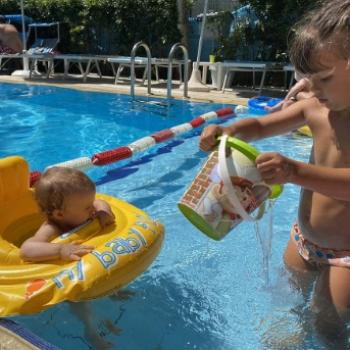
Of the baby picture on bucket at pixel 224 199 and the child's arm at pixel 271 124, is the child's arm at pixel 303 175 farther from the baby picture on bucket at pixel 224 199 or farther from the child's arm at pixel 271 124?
the child's arm at pixel 271 124

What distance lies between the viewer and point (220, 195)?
1729 millimetres

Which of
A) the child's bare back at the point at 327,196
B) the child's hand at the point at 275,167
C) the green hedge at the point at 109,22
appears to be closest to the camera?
the child's hand at the point at 275,167

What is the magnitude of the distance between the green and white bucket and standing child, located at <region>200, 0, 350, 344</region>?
0.21 feet

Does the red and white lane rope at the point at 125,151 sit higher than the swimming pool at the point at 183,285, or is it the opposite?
the red and white lane rope at the point at 125,151

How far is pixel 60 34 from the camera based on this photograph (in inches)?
570

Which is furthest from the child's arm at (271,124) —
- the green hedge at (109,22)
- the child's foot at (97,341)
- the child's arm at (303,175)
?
the green hedge at (109,22)

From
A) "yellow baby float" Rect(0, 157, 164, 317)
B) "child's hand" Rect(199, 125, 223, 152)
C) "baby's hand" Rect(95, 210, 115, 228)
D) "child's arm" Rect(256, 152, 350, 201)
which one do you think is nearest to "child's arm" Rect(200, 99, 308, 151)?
"child's hand" Rect(199, 125, 223, 152)

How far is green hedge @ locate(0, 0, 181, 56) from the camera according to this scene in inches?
518

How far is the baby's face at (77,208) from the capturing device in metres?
2.41

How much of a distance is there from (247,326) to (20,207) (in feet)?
4.61

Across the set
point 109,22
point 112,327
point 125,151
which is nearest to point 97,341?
point 112,327

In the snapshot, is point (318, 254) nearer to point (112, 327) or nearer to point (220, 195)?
point (220, 195)

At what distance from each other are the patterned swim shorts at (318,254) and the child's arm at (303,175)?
407 mm

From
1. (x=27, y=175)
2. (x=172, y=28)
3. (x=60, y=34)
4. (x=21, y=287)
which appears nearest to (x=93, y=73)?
(x=60, y=34)
